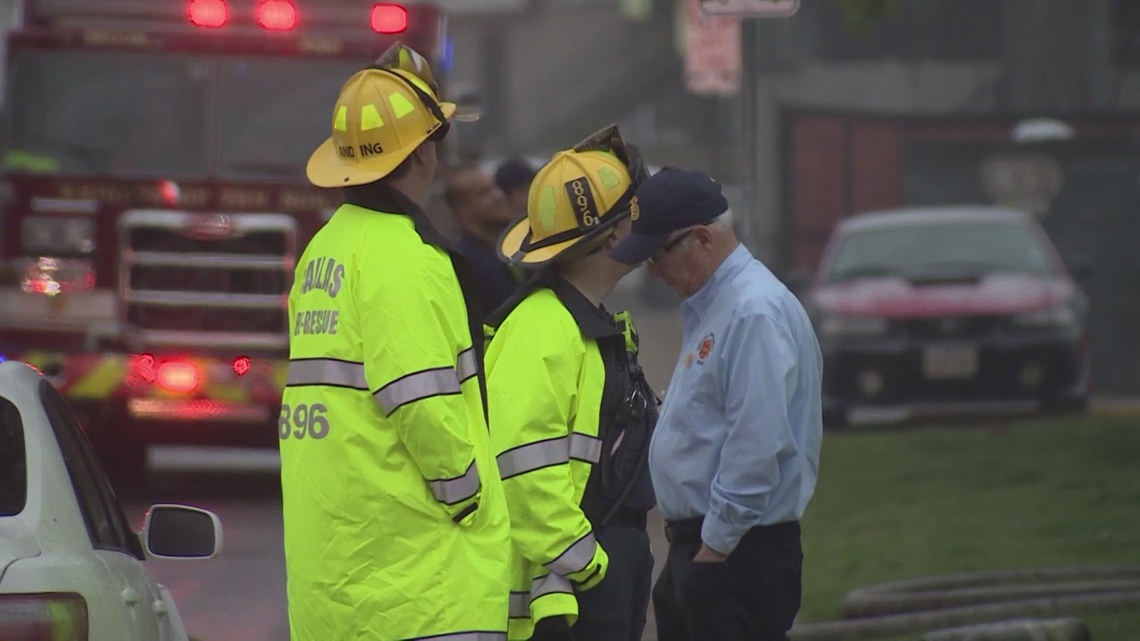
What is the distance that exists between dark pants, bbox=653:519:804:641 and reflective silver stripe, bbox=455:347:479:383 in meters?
1.04

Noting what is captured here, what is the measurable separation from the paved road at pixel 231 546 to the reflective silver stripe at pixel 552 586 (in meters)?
3.52

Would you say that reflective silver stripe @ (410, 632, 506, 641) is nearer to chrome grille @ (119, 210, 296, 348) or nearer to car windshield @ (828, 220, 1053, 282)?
chrome grille @ (119, 210, 296, 348)

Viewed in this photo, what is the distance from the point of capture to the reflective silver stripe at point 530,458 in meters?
4.72

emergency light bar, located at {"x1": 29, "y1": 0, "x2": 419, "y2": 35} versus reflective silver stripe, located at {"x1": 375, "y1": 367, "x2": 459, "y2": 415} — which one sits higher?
reflective silver stripe, located at {"x1": 375, "y1": 367, "x2": 459, "y2": 415}

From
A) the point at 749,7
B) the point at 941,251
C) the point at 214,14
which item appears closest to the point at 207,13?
the point at 214,14

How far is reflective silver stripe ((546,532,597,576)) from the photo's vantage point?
4.68 metres

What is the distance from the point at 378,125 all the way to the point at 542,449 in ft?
2.68

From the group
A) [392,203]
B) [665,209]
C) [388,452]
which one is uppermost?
[392,203]

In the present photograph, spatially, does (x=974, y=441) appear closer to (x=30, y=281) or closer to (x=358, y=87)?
(x=30, y=281)

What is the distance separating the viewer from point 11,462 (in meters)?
4.51

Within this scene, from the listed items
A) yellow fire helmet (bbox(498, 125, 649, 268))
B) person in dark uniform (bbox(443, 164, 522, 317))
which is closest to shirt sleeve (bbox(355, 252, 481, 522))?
yellow fire helmet (bbox(498, 125, 649, 268))

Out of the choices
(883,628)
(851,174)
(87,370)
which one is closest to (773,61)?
Answer: (851,174)

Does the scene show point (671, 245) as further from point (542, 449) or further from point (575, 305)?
point (542, 449)

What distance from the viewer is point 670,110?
45594 millimetres
